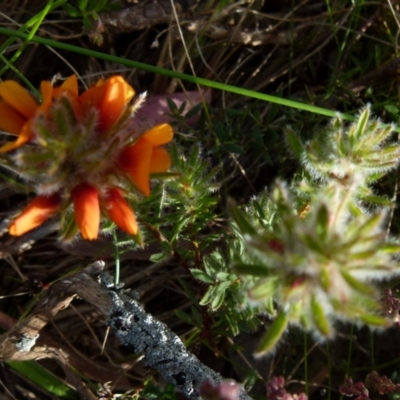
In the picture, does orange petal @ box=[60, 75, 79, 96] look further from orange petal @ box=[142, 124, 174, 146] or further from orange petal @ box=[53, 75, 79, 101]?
orange petal @ box=[142, 124, 174, 146]

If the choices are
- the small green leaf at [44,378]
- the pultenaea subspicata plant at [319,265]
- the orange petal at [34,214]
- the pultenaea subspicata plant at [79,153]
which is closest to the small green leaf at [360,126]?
the pultenaea subspicata plant at [319,265]

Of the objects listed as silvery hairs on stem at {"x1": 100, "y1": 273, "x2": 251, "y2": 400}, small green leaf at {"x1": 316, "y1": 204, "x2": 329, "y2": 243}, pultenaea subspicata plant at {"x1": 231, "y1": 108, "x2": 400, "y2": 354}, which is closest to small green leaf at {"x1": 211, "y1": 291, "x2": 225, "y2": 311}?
silvery hairs on stem at {"x1": 100, "y1": 273, "x2": 251, "y2": 400}

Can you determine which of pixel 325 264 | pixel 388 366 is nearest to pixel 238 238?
pixel 325 264

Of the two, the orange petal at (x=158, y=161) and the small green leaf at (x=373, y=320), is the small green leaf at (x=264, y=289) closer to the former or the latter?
the small green leaf at (x=373, y=320)

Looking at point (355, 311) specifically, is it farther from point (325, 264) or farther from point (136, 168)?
point (136, 168)

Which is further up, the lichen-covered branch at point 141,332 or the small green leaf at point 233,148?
the small green leaf at point 233,148
